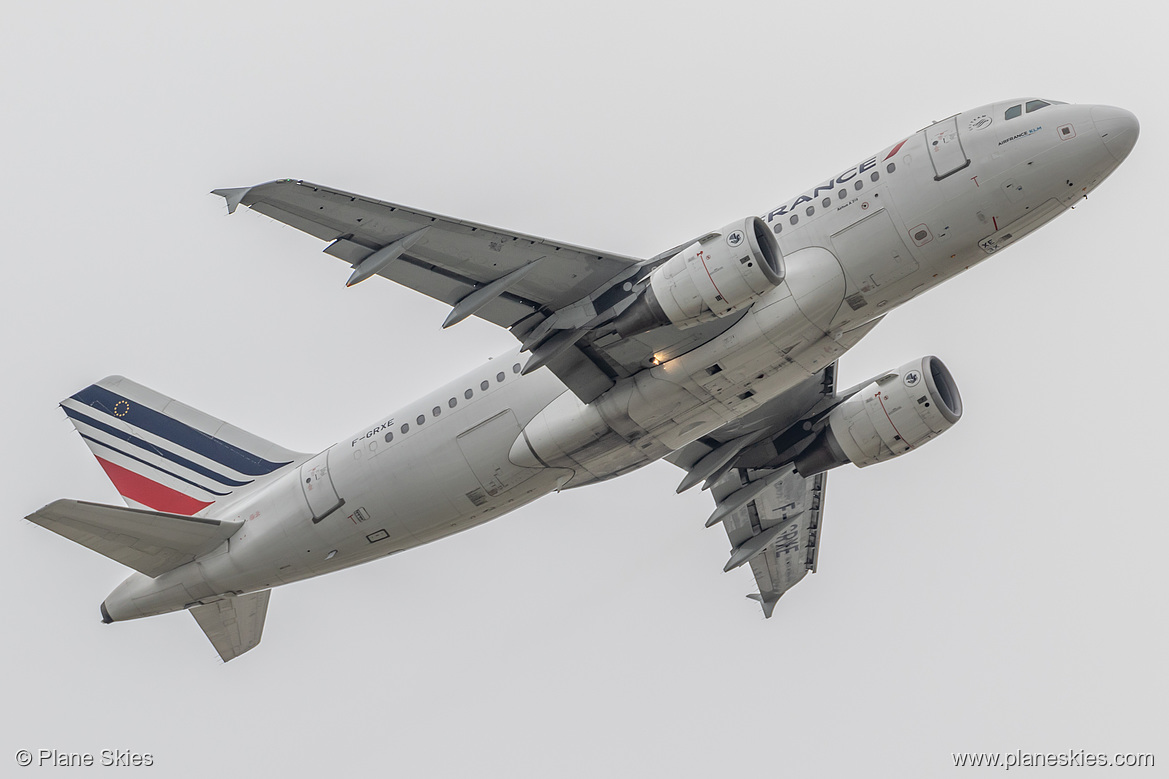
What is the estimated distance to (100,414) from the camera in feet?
107

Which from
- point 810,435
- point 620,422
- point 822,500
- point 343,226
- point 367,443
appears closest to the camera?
point 343,226

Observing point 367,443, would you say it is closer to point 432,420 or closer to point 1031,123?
point 432,420

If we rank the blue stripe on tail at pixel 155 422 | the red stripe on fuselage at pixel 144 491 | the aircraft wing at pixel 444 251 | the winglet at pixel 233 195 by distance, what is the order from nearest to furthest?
1. the winglet at pixel 233 195
2. the aircraft wing at pixel 444 251
3. the red stripe on fuselage at pixel 144 491
4. the blue stripe on tail at pixel 155 422

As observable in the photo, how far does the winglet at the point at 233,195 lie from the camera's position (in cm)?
2109

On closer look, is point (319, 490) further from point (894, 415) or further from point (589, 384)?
point (894, 415)

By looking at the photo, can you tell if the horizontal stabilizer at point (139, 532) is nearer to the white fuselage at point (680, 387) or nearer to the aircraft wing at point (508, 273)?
the white fuselage at point (680, 387)

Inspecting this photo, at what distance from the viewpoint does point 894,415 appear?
29484 millimetres

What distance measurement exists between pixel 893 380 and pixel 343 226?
14389 millimetres

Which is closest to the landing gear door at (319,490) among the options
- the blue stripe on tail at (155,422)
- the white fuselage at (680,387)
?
the white fuselage at (680,387)

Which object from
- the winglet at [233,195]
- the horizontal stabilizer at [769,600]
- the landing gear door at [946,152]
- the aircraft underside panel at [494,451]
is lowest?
the horizontal stabilizer at [769,600]

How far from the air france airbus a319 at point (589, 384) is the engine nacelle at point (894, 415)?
0.06 meters

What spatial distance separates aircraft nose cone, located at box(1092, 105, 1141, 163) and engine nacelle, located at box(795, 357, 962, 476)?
7.68m

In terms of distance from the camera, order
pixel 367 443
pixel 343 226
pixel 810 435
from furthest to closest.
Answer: pixel 810 435, pixel 367 443, pixel 343 226

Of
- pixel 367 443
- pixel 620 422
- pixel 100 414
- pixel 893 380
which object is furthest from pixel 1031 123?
pixel 100 414
